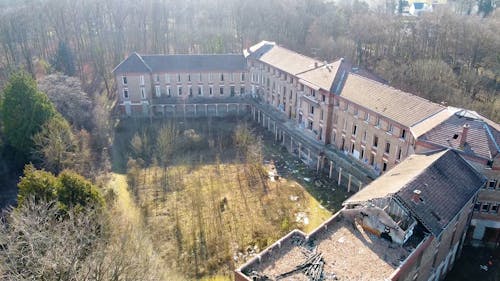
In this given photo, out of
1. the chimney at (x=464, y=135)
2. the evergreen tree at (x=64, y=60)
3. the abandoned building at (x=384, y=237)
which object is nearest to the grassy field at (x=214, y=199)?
the abandoned building at (x=384, y=237)

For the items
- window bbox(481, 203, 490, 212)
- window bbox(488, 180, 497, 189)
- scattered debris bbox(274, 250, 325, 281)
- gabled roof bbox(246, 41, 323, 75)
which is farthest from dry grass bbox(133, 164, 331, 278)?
gabled roof bbox(246, 41, 323, 75)

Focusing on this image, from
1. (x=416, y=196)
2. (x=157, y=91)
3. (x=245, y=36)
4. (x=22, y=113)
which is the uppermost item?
(x=245, y=36)

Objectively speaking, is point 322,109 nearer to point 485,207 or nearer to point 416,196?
point 485,207

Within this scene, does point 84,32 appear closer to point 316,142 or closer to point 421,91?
point 316,142

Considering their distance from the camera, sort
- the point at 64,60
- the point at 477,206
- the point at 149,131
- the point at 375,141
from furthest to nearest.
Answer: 1. the point at 64,60
2. the point at 149,131
3. the point at 375,141
4. the point at 477,206

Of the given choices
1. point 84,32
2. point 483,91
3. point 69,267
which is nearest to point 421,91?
point 483,91

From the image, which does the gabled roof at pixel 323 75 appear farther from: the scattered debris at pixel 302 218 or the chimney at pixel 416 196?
the chimney at pixel 416 196

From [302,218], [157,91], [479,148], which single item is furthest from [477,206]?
[157,91]
